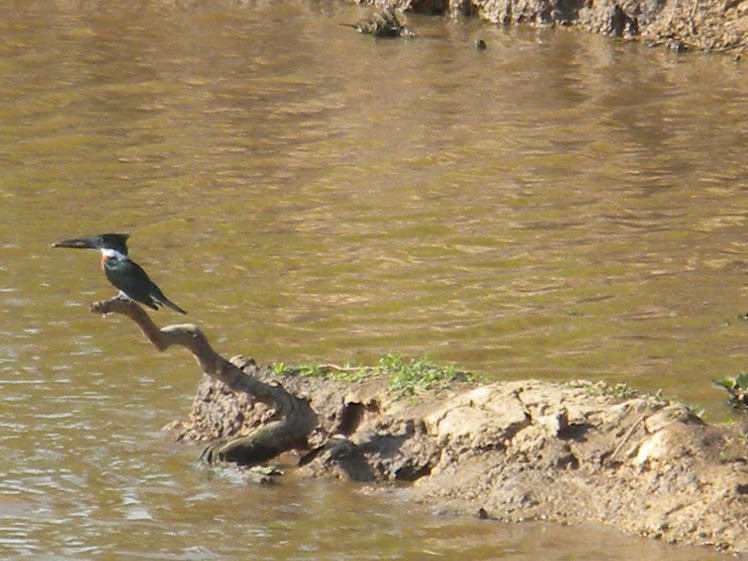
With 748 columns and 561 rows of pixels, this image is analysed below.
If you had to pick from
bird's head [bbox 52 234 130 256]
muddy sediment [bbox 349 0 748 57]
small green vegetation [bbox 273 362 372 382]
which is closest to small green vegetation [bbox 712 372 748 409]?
small green vegetation [bbox 273 362 372 382]

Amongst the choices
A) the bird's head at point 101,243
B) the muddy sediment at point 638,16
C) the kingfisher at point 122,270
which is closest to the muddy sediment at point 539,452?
the kingfisher at point 122,270

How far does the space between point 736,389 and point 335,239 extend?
346cm

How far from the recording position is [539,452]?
5.36m

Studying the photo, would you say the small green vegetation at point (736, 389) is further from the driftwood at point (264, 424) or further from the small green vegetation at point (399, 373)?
the driftwood at point (264, 424)

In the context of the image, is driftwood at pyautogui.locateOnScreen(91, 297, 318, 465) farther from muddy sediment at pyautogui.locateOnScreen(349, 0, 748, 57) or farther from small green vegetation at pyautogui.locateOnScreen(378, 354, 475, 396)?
muddy sediment at pyautogui.locateOnScreen(349, 0, 748, 57)

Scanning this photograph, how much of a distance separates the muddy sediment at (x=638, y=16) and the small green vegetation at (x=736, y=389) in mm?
9221

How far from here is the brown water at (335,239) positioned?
5383 mm

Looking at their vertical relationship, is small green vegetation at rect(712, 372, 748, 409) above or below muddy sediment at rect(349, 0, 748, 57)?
below

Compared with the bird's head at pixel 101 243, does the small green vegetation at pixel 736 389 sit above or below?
below

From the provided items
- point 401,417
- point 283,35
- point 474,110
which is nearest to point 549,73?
point 474,110

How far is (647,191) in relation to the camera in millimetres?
10023

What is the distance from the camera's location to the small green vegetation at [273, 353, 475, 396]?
5.88m

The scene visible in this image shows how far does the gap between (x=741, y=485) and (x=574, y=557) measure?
0.69 m

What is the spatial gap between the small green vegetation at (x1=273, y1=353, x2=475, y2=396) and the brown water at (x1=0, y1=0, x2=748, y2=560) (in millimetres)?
597
